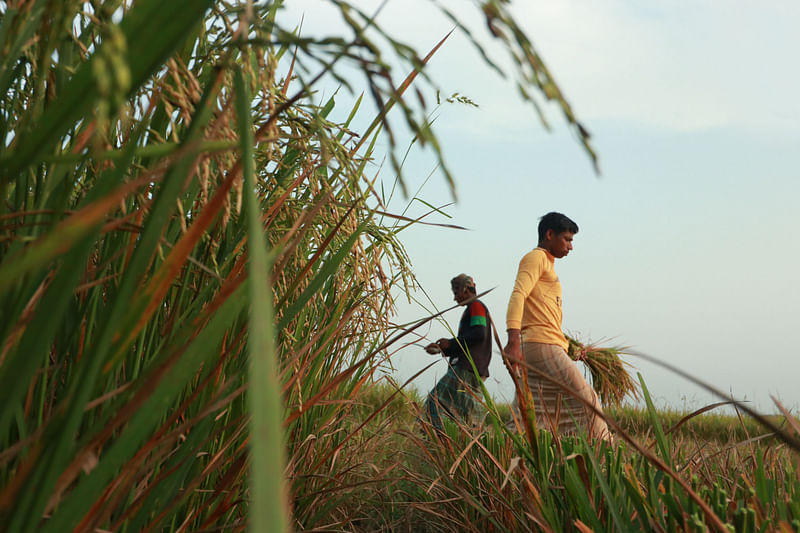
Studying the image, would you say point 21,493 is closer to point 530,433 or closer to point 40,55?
point 40,55

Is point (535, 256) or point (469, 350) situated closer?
point (535, 256)

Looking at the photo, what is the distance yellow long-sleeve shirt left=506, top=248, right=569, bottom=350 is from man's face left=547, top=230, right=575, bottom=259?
5 cm

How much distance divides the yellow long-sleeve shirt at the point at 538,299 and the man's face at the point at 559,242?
0.18 ft

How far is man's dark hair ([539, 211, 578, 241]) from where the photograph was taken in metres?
4.71

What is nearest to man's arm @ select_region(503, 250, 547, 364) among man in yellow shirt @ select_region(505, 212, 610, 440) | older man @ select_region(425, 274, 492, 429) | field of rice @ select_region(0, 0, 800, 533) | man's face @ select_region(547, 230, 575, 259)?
man in yellow shirt @ select_region(505, 212, 610, 440)

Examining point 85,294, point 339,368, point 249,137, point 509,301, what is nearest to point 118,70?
point 249,137

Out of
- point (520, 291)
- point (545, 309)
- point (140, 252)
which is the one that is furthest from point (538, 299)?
point (140, 252)

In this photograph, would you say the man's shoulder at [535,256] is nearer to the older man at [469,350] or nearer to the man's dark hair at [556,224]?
the man's dark hair at [556,224]

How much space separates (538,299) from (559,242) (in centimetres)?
47

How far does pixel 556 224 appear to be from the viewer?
15.5 ft

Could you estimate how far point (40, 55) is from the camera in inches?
25.0

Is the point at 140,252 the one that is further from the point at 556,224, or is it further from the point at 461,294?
the point at 461,294

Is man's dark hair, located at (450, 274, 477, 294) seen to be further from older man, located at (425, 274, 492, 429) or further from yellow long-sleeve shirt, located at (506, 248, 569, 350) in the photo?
yellow long-sleeve shirt, located at (506, 248, 569, 350)

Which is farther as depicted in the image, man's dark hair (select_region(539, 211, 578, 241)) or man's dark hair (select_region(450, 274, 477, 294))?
man's dark hair (select_region(450, 274, 477, 294))
